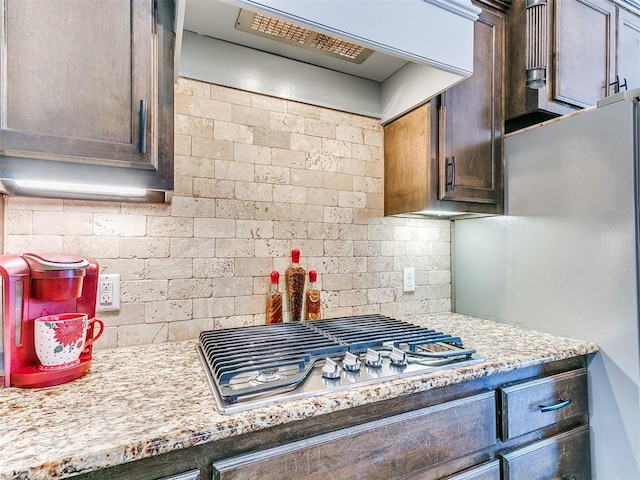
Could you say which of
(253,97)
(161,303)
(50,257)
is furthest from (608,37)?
(50,257)

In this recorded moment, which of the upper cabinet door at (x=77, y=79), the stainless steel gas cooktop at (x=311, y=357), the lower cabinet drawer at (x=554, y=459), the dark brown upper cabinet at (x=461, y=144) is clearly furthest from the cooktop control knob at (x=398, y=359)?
the upper cabinet door at (x=77, y=79)

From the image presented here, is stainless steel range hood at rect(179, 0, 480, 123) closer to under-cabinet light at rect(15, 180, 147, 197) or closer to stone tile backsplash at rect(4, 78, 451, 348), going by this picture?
stone tile backsplash at rect(4, 78, 451, 348)

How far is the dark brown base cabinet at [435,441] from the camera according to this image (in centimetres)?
75

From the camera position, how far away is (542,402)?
1174mm

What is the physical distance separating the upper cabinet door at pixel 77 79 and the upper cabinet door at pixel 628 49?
6.80ft

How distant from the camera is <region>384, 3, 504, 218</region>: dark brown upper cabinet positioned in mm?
1492

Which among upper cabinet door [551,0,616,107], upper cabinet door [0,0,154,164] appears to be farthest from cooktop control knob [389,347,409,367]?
upper cabinet door [551,0,616,107]

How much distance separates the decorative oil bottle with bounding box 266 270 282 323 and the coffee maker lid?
0.69 m

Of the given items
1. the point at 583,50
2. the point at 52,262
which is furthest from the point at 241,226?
the point at 583,50

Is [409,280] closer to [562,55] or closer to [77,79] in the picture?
[562,55]

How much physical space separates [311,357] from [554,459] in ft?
3.08

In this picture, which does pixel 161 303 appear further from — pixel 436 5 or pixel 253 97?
pixel 436 5

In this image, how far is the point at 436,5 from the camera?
1.17m

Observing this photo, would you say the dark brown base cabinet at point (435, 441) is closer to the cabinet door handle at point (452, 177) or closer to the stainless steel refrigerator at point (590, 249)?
the stainless steel refrigerator at point (590, 249)
